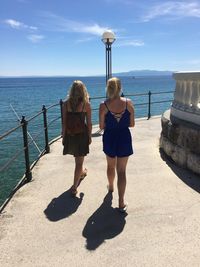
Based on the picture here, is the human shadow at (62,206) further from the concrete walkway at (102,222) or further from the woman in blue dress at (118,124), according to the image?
the woman in blue dress at (118,124)

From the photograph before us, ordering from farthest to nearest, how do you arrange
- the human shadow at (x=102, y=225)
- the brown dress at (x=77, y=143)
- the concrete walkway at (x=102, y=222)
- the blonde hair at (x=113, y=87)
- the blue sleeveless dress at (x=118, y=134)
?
the brown dress at (x=77, y=143), the blue sleeveless dress at (x=118, y=134), the blonde hair at (x=113, y=87), the human shadow at (x=102, y=225), the concrete walkway at (x=102, y=222)

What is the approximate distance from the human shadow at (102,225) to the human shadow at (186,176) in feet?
5.16

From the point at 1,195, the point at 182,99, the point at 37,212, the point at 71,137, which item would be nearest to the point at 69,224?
the point at 37,212

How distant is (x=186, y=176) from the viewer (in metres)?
6.31

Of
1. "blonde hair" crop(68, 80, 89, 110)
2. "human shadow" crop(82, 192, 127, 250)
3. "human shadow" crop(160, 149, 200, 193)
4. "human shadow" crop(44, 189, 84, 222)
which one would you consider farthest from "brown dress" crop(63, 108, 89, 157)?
"human shadow" crop(160, 149, 200, 193)

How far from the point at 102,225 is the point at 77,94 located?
1911 mm

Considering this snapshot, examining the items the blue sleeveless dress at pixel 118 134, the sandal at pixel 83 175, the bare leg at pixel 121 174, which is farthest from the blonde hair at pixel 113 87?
the sandal at pixel 83 175

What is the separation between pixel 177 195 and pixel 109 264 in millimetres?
2155

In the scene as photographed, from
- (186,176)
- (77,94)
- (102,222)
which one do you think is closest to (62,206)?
(102,222)

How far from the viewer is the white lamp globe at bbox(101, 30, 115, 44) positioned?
414 inches

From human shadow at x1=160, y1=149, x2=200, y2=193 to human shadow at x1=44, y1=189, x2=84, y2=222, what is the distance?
1.87 meters

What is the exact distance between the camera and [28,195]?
223 inches

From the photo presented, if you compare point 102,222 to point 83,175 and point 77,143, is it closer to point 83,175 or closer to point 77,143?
point 77,143

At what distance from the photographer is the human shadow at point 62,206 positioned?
16.0 feet
